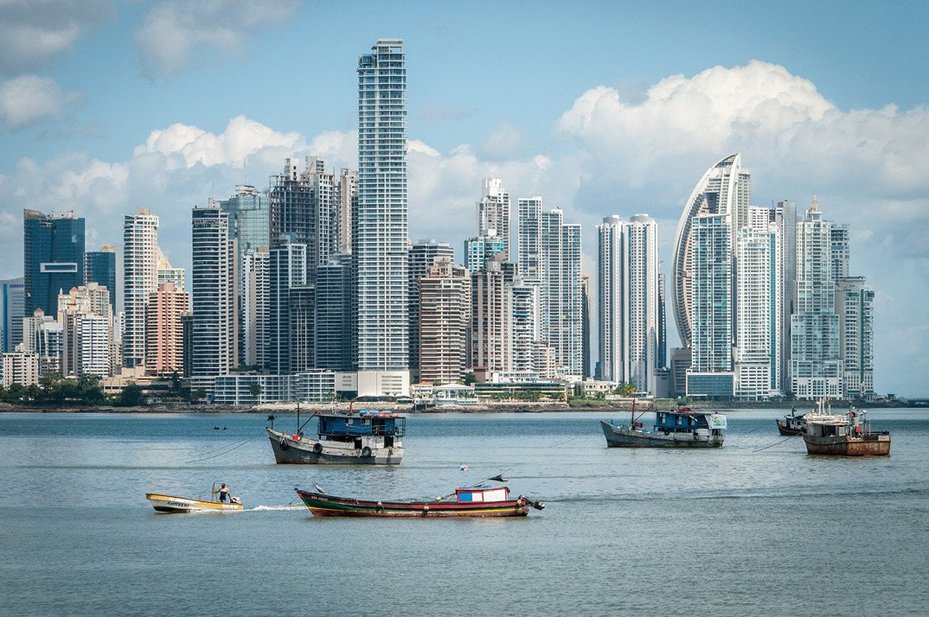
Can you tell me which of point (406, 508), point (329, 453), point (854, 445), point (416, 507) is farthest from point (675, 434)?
point (406, 508)

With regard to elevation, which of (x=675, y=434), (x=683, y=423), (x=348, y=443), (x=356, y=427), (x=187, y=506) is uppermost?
(x=356, y=427)

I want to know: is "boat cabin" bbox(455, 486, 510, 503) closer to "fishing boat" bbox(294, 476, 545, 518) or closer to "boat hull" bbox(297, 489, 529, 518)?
"fishing boat" bbox(294, 476, 545, 518)

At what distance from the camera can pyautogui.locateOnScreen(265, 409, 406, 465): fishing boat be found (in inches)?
4058

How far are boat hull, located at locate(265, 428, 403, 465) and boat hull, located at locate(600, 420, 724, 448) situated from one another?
32.1 meters

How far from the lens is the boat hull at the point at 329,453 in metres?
103

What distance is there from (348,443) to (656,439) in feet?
120

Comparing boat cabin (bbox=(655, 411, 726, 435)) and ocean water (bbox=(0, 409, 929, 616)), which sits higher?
boat cabin (bbox=(655, 411, 726, 435))

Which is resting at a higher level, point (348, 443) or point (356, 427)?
point (356, 427)

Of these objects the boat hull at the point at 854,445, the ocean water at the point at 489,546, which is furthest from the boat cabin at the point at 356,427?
the boat hull at the point at 854,445

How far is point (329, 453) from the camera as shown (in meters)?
103

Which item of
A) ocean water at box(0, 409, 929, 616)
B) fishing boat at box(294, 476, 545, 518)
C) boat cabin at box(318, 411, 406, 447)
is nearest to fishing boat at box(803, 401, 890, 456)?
ocean water at box(0, 409, 929, 616)

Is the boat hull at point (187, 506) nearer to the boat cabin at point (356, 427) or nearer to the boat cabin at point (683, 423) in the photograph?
the boat cabin at point (356, 427)

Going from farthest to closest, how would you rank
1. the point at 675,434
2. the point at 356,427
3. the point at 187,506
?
the point at 675,434 < the point at 356,427 < the point at 187,506

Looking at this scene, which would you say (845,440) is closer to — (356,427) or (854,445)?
(854,445)
